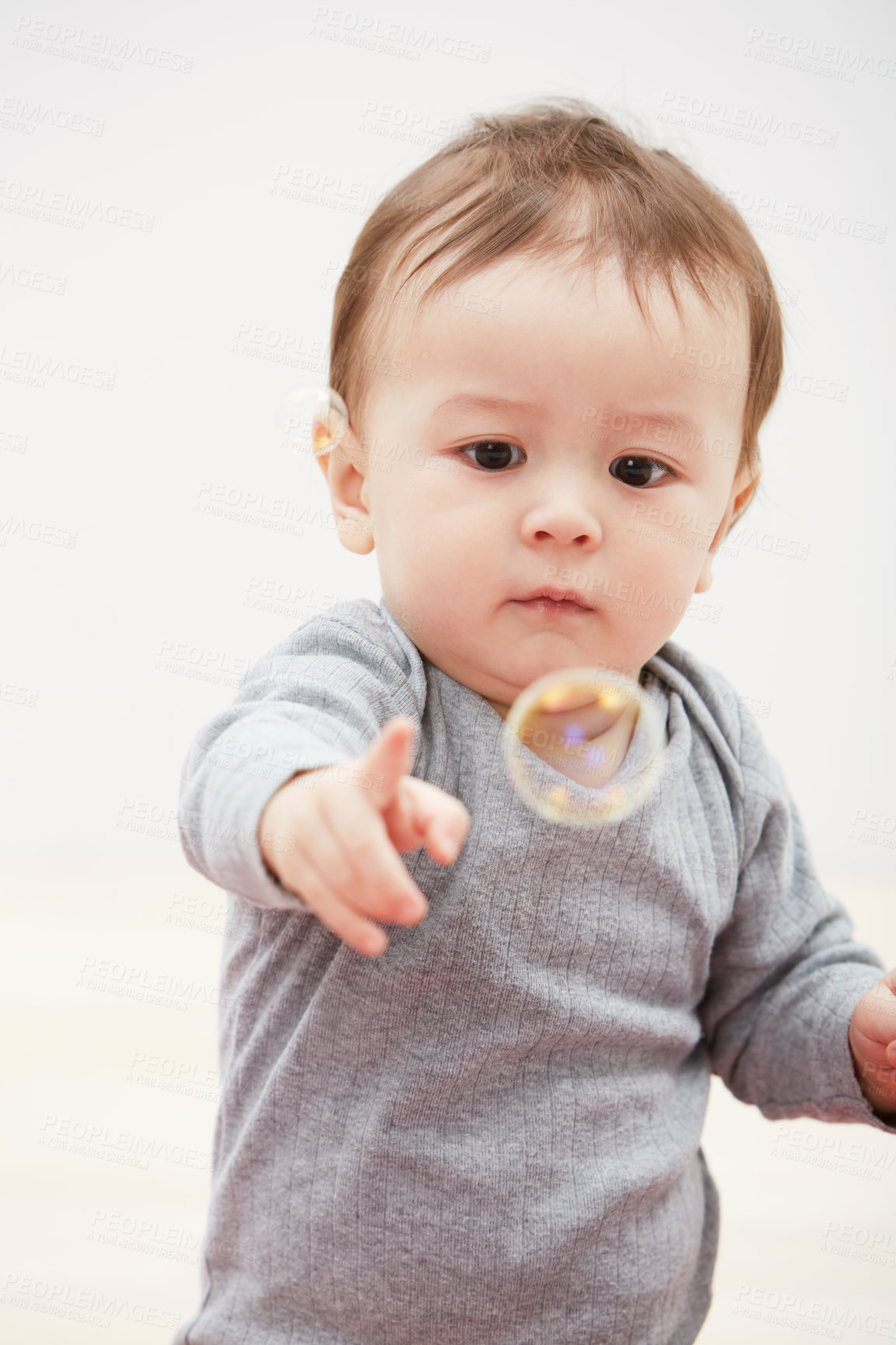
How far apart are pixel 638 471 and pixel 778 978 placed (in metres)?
0.45

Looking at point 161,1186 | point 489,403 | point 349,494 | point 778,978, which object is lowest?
point 161,1186

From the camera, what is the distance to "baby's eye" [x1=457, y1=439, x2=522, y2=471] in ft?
2.47

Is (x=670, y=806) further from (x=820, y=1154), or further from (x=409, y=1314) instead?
(x=820, y=1154)

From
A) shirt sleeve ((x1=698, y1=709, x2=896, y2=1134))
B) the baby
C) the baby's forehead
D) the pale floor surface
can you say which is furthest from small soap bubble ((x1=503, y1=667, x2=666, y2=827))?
the pale floor surface

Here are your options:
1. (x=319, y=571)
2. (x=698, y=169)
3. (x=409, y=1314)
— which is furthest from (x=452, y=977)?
(x=319, y=571)

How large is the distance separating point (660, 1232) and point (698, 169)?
0.84 metres

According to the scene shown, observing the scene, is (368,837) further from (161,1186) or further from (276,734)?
(161,1186)

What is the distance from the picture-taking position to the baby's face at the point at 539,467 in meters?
0.74

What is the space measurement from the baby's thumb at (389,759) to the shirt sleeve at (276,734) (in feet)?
0.22

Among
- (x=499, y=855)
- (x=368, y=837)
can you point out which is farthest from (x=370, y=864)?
(x=499, y=855)

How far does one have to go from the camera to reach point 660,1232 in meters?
0.80

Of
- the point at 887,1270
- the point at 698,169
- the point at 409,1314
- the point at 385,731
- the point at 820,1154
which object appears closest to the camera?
the point at 385,731

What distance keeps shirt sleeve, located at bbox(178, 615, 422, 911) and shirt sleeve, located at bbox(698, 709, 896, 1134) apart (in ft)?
1.12

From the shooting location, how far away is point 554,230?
76 cm
